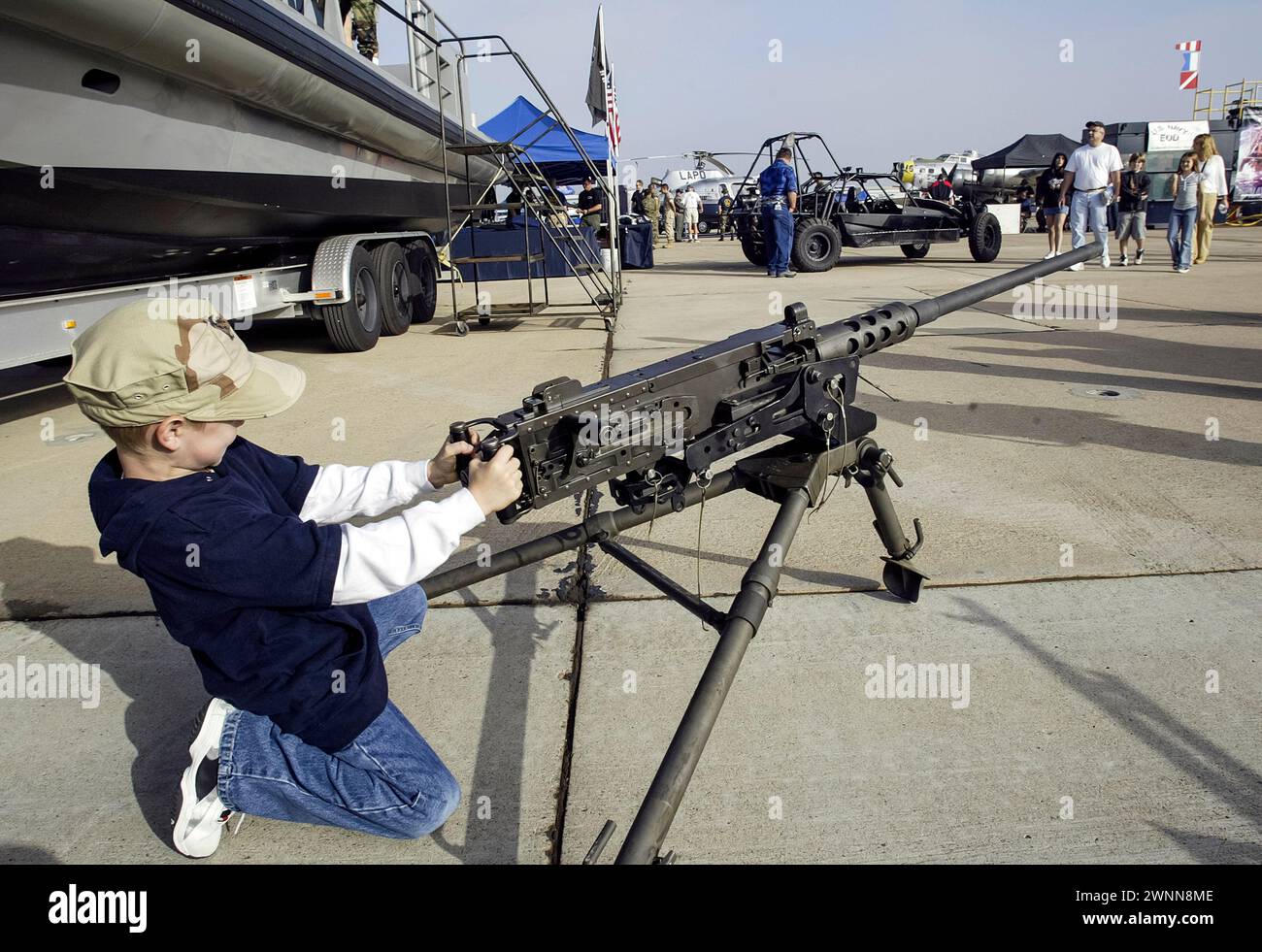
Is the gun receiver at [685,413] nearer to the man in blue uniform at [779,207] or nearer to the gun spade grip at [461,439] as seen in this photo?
the gun spade grip at [461,439]

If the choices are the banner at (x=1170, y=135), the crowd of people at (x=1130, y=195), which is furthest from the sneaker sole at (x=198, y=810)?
the banner at (x=1170, y=135)

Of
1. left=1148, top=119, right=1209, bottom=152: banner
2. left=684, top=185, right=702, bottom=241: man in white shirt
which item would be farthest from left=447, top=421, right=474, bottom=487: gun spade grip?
left=1148, top=119, right=1209, bottom=152: banner

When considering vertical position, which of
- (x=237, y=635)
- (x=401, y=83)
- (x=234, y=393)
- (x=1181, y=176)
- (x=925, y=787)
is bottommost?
(x=925, y=787)

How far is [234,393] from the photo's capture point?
71.5 inches

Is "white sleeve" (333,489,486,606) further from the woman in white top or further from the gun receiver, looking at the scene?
the woman in white top

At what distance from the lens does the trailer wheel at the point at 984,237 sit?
1469cm

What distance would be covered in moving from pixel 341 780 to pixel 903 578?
197 cm

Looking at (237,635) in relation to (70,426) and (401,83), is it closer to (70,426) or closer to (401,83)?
(70,426)

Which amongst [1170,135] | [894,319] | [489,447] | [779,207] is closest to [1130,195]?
[779,207]

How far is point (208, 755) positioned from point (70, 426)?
16.2ft

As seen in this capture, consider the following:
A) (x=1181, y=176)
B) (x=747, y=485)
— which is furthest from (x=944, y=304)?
(x=1181, y=176)

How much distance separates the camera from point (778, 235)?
12.9 metres

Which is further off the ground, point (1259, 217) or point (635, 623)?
point (1259, 217)

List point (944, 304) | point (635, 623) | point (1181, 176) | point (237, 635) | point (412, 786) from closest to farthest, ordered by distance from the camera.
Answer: point (237, 635), point (412, 786), point (944, 304), point (635, 623), point (1181, 176)
